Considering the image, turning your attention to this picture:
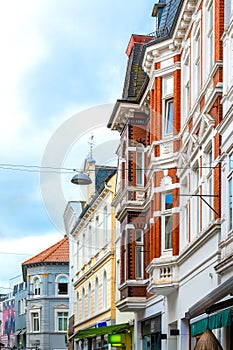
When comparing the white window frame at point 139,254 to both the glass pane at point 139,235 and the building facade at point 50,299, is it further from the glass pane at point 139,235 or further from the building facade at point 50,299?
the building facade at point 50,299

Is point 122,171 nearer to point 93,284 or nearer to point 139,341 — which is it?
point 139,341

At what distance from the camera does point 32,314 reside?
2918 inches

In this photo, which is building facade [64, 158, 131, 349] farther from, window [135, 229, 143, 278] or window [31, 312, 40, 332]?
window [31, 312, 40, 332]

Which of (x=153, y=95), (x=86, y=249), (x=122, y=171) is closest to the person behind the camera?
(x=153, y=95)

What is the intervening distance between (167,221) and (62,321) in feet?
162

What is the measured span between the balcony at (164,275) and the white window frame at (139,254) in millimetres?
5399

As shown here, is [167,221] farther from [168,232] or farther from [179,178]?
[179,178]

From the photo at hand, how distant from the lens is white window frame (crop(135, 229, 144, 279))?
3008cm

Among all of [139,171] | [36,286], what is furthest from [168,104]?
[36,286]

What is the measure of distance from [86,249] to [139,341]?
17.6m

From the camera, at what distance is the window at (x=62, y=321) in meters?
72.0

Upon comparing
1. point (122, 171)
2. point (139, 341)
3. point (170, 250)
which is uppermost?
point (122, 171)

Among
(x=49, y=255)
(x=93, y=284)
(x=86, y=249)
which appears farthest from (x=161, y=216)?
(x=49, y=255)

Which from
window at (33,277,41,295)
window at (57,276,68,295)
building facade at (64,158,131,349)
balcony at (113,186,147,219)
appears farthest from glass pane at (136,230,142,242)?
window at (33,277,41,295)
